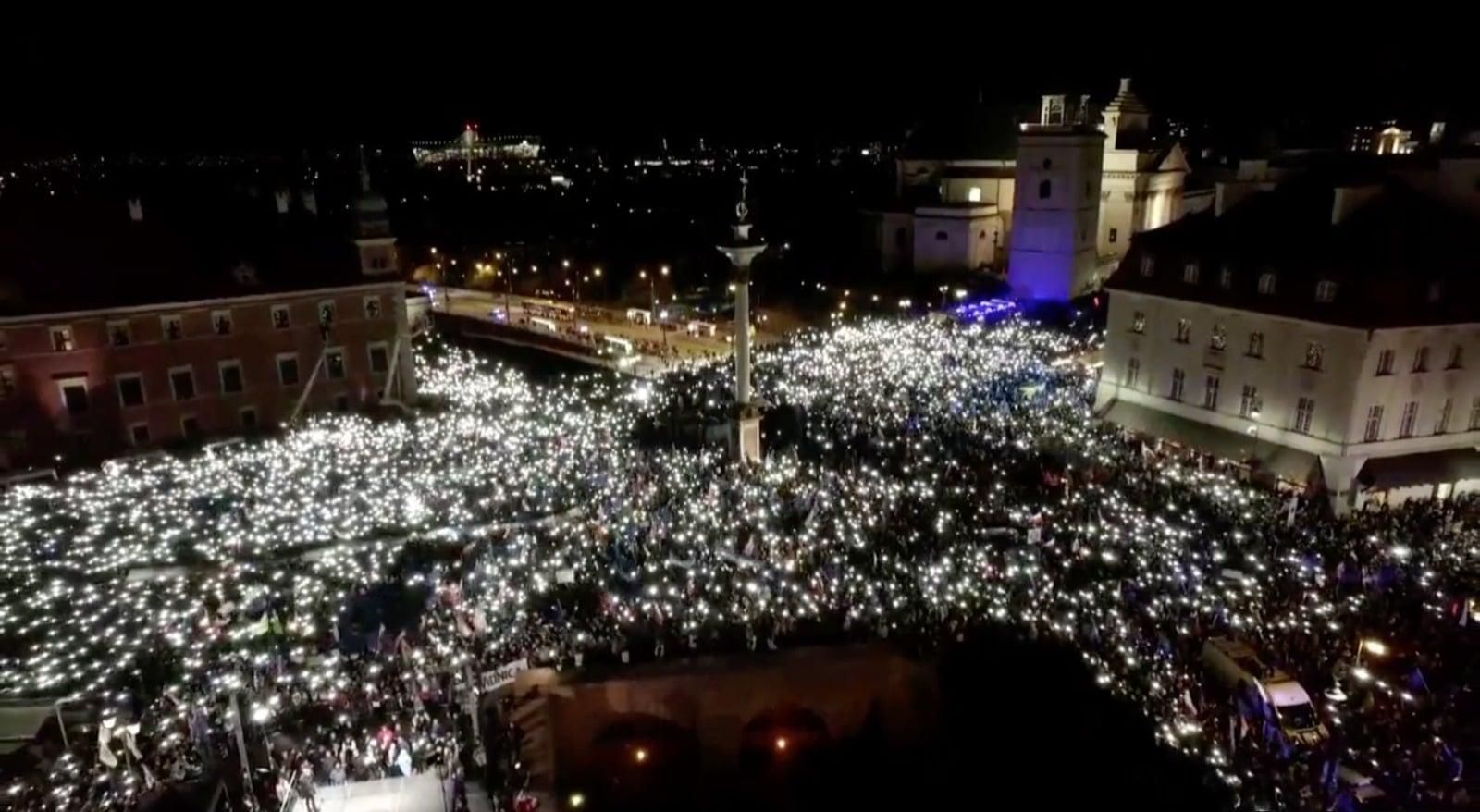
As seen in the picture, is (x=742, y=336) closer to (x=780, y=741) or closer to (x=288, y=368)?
(x=780, y=741)

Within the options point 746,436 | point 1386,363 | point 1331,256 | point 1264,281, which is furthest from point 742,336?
point 1386,363

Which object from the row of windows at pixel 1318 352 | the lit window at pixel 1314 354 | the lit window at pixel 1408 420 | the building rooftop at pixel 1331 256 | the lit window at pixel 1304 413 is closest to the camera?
the building rooftop at pixel 1331 256

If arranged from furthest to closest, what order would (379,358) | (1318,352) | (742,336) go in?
(379,358)
(742,336)
(1318,352)

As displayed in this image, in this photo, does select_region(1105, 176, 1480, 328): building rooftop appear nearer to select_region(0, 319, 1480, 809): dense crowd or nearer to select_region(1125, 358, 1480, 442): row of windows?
select_region(1125, 358, 1480, 442): row of windows

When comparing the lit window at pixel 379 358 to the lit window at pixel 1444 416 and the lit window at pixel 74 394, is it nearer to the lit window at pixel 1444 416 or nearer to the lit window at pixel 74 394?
the lit window at pixel 74 394

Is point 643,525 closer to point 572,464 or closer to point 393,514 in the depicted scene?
point 572,464

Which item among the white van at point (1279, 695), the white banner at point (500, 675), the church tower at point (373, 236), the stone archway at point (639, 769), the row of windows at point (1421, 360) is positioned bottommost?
the stone archway at point (639, 769)

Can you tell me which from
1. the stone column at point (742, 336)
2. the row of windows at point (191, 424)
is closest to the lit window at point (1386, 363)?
the stone column at point (742, 336)
